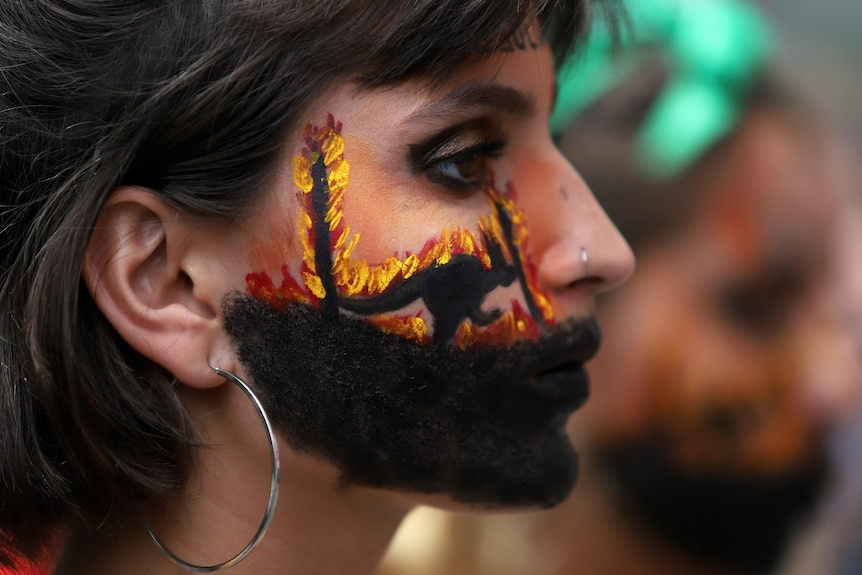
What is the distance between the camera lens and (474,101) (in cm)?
139

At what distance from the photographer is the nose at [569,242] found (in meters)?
1.49

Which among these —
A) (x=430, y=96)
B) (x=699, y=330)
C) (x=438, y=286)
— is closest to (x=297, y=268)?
(x=438, y=286)

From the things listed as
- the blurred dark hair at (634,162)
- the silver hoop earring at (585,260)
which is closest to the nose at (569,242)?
the silver hoop earring at (585,260)

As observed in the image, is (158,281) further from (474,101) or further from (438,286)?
(474,101)

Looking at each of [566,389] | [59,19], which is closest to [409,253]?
[566,389]

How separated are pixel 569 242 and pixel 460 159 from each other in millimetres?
235

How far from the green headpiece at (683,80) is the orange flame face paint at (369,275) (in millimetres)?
1441

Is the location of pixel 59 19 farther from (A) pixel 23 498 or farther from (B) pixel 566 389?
(B) pixel 566 389

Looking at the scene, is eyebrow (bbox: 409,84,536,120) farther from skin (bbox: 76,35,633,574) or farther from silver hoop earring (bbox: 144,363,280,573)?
silver hoop earring (bbox: 144,363,280,573)

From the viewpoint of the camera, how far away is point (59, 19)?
4.42 feet

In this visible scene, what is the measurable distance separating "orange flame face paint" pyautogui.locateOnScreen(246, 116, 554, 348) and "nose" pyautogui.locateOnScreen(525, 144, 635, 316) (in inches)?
4.9

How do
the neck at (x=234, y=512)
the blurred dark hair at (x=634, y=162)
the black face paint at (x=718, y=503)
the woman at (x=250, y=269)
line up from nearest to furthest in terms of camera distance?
the woman at (x=250, y=269) → the neck at (x=234, y=512) → the black face paint at (x=718, y=503) → the blurred dark hair at (x=634, y=162)

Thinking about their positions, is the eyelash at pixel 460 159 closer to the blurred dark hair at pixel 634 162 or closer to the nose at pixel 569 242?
the nose at pixel 569 242

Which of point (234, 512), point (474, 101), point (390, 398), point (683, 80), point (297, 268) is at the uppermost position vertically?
point (683, 80)
